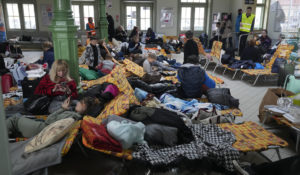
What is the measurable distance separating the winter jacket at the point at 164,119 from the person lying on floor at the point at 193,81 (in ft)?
4.29

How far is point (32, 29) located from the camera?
13.3 metres

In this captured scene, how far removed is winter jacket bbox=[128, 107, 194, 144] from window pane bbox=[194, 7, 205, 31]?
11981mm

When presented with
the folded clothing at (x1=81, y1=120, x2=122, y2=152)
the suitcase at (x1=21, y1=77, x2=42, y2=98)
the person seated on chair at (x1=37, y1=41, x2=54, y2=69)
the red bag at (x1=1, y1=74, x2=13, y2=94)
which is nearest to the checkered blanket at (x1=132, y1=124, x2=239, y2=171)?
the folded clothing at (x1=81, y1=120, x2=122, y2=152)

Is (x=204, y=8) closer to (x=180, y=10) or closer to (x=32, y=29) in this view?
(x=180, y=10)

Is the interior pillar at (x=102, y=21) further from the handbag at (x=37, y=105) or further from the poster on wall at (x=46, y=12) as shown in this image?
the handbag at (x=37, y=105)

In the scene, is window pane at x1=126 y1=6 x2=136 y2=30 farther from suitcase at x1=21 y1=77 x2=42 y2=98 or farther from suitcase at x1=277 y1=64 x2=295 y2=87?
suitcase at x1=21 y1=77 x2=42 y2=98

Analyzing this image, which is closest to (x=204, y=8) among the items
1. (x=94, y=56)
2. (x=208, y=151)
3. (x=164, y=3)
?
(x=164, y=3)

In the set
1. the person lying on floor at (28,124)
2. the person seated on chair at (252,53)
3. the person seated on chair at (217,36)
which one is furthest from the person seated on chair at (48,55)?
the person seated on chair at (217,36)

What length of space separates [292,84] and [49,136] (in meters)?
3.92

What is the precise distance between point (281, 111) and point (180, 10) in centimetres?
1124

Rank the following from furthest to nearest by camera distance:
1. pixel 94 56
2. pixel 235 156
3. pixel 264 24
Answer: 1. pixel 264 24
2. pixel 94 56
3. pixel 235 156

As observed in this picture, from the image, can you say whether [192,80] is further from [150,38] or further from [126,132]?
[150,38]

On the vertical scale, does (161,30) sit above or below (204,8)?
below

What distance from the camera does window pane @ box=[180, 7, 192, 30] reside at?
46.4 ft
